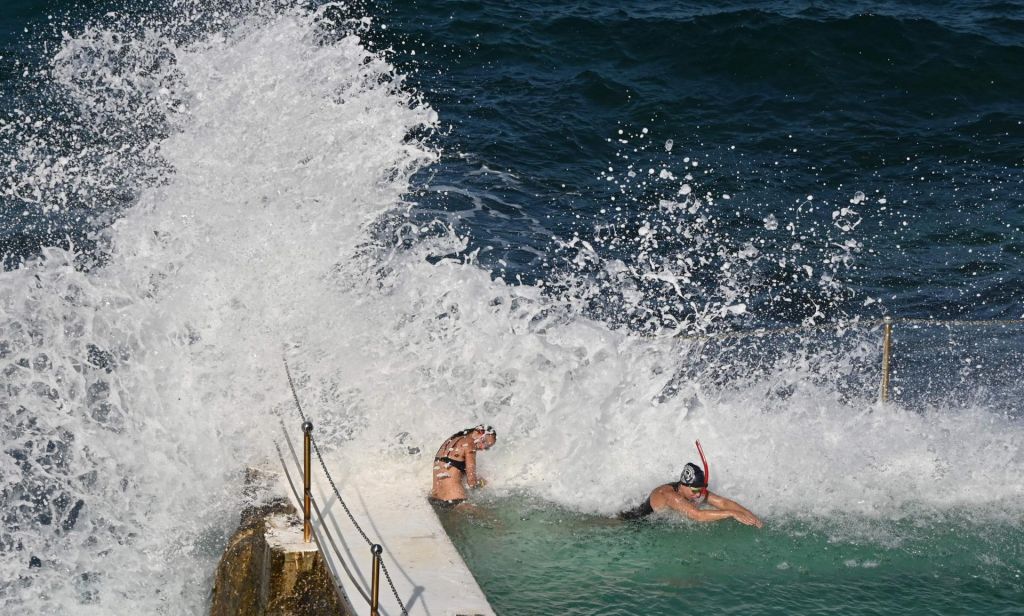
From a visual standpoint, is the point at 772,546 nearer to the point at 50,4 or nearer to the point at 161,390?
the point at 161,390

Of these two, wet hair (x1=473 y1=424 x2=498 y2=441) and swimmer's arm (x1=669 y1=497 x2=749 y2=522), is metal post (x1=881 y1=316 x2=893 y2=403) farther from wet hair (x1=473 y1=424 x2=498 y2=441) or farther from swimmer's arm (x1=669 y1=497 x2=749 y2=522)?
wet hair (x1=473 y1=424 x2=498 y2=441)

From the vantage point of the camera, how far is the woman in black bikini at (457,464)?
975 cm

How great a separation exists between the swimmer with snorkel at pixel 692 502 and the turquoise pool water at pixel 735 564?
0.35 ft

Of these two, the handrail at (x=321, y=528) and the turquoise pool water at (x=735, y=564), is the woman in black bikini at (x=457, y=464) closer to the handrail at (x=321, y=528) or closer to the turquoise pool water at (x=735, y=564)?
the turquoise pool water at (x=735, y=564)

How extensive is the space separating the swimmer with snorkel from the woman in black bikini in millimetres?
1281

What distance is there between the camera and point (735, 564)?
9.13 m

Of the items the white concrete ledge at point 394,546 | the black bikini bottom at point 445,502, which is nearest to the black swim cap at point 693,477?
the black bikini bottom at point 445,502

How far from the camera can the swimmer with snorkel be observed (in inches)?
378

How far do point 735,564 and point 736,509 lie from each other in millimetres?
712

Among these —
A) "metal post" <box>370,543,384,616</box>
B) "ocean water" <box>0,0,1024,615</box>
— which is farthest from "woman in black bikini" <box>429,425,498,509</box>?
"metal post" <box>370,543,384,616</box>

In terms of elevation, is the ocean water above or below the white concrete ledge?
above

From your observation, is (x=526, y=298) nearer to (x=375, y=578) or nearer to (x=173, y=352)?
(x=173, y=352)

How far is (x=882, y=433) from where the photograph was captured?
36.8 feet

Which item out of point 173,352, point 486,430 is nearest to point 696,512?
point 486,430
